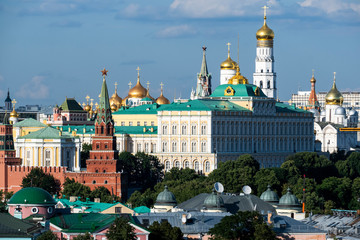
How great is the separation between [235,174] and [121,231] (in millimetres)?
62484

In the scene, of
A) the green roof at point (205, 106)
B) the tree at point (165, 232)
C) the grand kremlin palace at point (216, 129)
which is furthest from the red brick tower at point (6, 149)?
the tree at point (165, 232)

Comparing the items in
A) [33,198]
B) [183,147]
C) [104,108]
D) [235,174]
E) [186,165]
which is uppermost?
[104,108]

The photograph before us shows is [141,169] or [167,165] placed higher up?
[167,165]

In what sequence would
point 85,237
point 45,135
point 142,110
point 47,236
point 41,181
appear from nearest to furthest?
point 47,236 < point 85,237 < point 41,181 < point 45,135 < point 142,110

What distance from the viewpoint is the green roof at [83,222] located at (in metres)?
90.1

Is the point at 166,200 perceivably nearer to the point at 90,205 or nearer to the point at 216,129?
the point at 90,205

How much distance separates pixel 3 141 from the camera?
15950 centimetres

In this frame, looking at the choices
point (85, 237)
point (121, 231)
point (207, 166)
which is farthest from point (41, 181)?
point (121, 231)

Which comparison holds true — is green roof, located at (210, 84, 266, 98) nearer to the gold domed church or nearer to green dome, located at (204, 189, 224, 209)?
the gold domed church

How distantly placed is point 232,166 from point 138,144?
28190 mm

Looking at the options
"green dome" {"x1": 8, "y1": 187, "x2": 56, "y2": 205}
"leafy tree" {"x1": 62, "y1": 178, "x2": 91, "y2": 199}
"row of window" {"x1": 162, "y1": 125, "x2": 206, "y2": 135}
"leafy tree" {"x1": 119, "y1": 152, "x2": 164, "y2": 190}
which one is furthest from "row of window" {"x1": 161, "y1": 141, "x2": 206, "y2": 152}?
"green dome" {"x1": 8, "y1": 187, "x2": 56, "y2": 205}

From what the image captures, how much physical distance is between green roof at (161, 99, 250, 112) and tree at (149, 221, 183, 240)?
82792 mm

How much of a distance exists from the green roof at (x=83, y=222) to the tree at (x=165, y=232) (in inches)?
89.2

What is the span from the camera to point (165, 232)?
89188 millimetres
